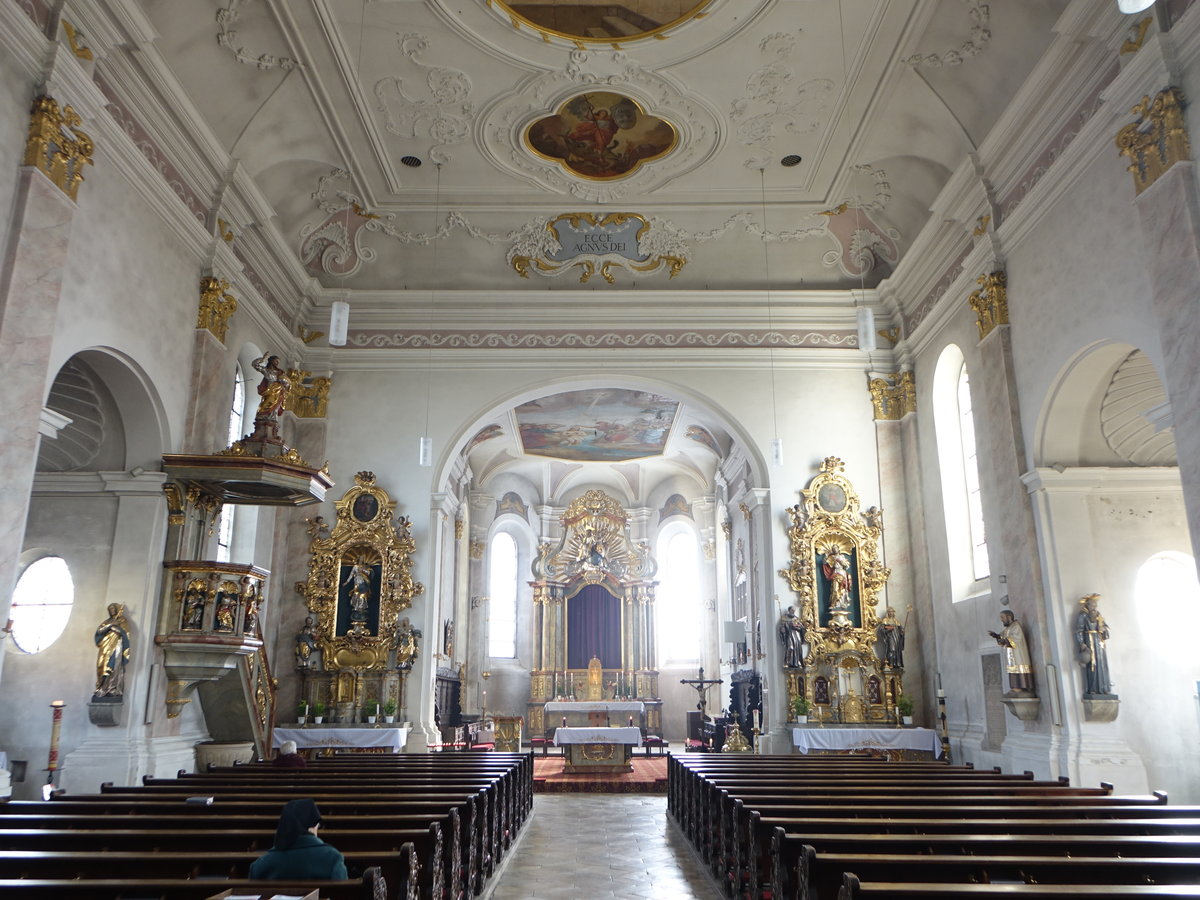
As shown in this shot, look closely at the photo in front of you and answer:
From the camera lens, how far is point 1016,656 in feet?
32.4

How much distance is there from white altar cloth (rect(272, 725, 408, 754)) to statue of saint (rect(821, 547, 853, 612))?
21.8 ft

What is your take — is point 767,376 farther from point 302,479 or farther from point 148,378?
point 148,378

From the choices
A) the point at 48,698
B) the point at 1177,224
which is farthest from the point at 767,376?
the point at 48,698

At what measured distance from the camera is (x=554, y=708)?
19.6 m

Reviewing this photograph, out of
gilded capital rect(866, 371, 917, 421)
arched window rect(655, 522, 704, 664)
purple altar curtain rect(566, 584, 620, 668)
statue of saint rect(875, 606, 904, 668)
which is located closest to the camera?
statue of saint rect(875, 606, 904, 668)

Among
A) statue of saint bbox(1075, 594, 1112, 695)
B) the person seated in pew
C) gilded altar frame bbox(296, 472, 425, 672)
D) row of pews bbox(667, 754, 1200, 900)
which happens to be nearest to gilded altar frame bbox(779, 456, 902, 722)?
statue of saint bbox(1075, 594, 1112, 695)

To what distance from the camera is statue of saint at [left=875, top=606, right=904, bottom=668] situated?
13344mm

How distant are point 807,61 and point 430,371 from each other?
720 cm

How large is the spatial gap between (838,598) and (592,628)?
11.5 m

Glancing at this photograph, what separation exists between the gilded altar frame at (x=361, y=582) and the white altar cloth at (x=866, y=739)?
5.98 metres

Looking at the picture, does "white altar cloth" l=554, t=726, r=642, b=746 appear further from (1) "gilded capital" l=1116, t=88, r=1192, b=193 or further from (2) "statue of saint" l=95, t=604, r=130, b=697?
(1) "gilded capital" l=1116, t=88, r=1192, b=193

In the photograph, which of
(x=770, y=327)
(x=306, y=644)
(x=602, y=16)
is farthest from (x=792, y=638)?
(x=602, y=16)

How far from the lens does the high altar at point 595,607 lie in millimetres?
23578

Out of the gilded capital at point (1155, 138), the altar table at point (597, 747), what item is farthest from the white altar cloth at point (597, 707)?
the gilded capital at point (1155, 138)
